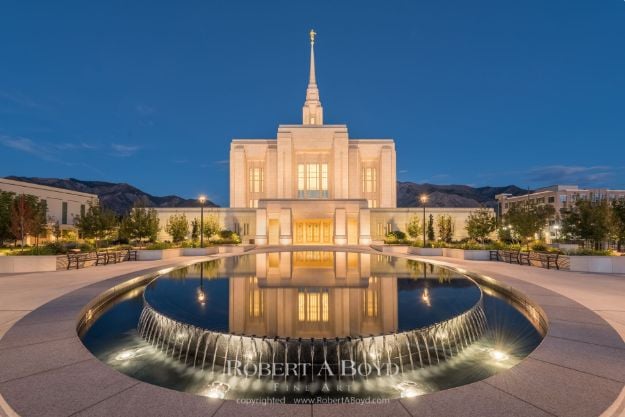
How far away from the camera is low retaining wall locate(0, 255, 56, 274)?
1519 cm

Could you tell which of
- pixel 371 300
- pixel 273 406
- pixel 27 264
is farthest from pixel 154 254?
pixel 273 406

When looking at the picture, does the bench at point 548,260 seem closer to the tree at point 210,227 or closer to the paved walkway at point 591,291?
the paved walkway at point 591,291

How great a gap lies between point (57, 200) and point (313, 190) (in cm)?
5165

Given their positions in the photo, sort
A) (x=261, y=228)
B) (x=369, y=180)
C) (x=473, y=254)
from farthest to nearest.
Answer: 1. (x=369, y=180)
2. (x=261, y=228)
3. (x=473, y=254)

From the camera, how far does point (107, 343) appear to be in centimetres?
689

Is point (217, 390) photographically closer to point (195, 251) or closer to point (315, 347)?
point (315, 347)

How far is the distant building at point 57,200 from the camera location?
52.5 meters

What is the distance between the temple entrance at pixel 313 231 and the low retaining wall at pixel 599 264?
26276mm

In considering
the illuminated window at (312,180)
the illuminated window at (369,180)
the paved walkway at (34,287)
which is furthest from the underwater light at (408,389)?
the illuminated window at (369,180)

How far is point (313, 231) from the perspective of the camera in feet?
130

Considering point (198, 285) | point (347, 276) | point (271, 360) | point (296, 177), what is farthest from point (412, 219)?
point (271, 360)

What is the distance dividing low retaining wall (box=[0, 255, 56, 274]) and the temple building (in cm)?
2253

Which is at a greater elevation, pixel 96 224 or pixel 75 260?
pixel 96 224

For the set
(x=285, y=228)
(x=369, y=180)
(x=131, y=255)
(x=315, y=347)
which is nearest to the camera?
(x=315, y=347)
